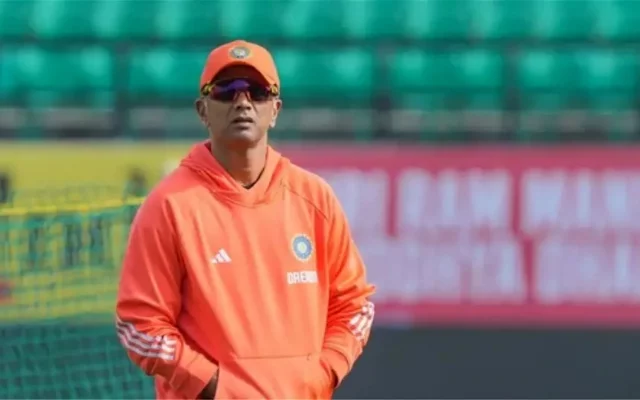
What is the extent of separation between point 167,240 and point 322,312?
46cm

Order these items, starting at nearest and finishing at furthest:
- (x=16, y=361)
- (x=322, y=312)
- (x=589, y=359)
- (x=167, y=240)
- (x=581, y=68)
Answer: (x=167, y=240), (x=322, y=312), (x=16, y=361), (x=589, y=359), (x=581, y=68)

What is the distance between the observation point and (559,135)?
901cm

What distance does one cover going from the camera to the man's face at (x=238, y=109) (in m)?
3.18

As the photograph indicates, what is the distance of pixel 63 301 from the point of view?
5711 millimetres

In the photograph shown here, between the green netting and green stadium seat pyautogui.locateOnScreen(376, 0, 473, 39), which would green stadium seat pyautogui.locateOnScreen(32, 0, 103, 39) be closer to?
green stadium seat pyautogui.locateOnScreen(376, 0, 473, 39)

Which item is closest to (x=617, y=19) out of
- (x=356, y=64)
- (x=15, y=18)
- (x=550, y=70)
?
(x=550, y=70)

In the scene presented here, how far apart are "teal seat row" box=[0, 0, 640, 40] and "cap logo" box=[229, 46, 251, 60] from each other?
6900 mm

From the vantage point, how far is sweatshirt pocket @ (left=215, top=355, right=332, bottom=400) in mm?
3133

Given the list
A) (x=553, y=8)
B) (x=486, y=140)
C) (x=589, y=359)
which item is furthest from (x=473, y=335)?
(x=553, y=8)

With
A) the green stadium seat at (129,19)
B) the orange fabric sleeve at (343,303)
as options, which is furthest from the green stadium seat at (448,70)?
the orange fabric sleeve at (343,303)

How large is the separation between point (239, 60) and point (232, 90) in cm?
7

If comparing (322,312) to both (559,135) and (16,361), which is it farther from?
(559,135)

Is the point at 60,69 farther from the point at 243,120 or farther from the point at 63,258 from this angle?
the point at 243,120

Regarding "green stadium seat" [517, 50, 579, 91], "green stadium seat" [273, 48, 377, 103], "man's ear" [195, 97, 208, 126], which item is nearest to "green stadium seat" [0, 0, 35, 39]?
"green stadium seat" [273, 48, 377, 103]
